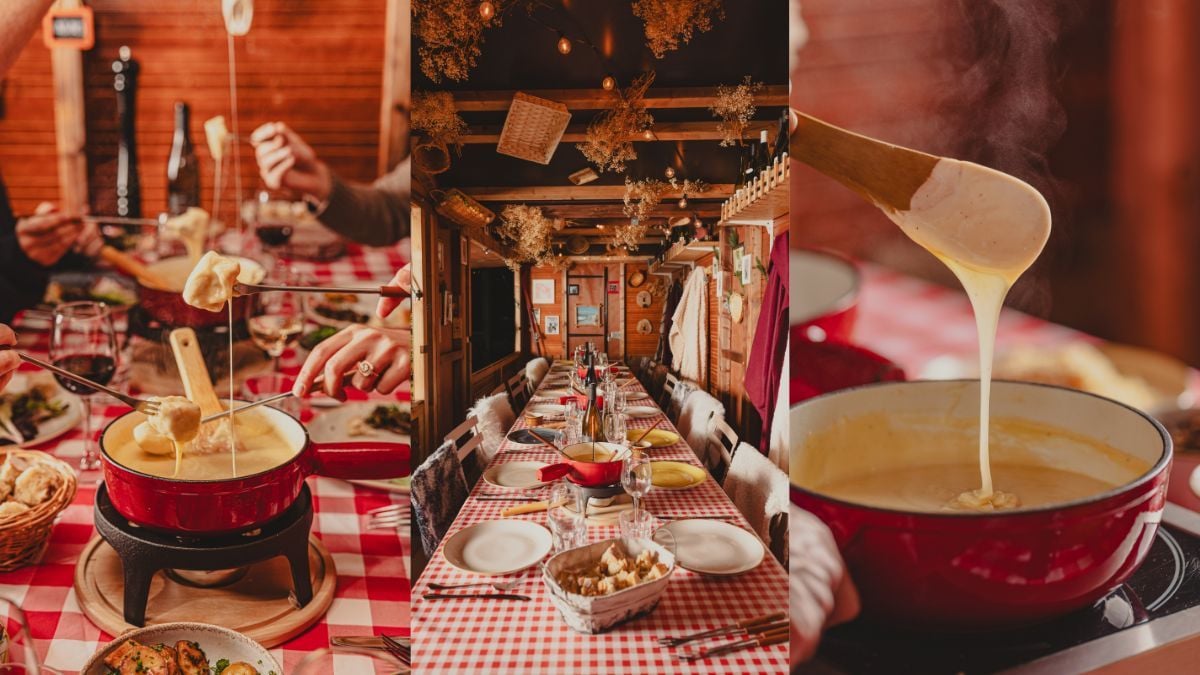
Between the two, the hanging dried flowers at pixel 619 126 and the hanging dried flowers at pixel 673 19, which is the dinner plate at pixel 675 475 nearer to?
the hanging dried flowers at pixel 619 126

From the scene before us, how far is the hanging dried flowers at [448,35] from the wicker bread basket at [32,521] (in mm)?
1072

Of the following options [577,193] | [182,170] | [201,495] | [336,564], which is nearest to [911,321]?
[577,193]

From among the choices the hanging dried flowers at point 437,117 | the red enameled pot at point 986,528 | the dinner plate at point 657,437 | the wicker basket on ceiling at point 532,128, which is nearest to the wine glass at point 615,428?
the dinner plate at point 657,437

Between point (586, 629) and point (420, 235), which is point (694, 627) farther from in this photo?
point (420, 235)

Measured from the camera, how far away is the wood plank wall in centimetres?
112

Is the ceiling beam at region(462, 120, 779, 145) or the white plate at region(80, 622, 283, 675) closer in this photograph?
the white plate at region(80, 622, 283, 675)

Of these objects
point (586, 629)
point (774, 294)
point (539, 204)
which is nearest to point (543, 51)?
point (539, 204)

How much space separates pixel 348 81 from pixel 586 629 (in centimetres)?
113

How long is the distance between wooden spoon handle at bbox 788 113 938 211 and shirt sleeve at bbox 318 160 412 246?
775mm

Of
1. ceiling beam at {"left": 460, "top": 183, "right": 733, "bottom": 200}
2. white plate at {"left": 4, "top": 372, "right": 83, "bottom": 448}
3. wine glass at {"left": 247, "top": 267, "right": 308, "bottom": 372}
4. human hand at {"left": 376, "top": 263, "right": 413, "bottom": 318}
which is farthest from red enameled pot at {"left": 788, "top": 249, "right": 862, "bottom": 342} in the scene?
white plate at {"left": 4, "top": 372, "right": 83, "bottom": 448}

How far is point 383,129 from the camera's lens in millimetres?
1129

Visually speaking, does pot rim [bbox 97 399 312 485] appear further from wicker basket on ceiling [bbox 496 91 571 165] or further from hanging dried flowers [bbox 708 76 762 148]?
hanging dried flowers [bbox 708 76 762 148]

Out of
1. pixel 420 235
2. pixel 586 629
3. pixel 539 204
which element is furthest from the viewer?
pixel 539 204

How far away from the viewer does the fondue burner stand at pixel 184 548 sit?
3.33 feet
